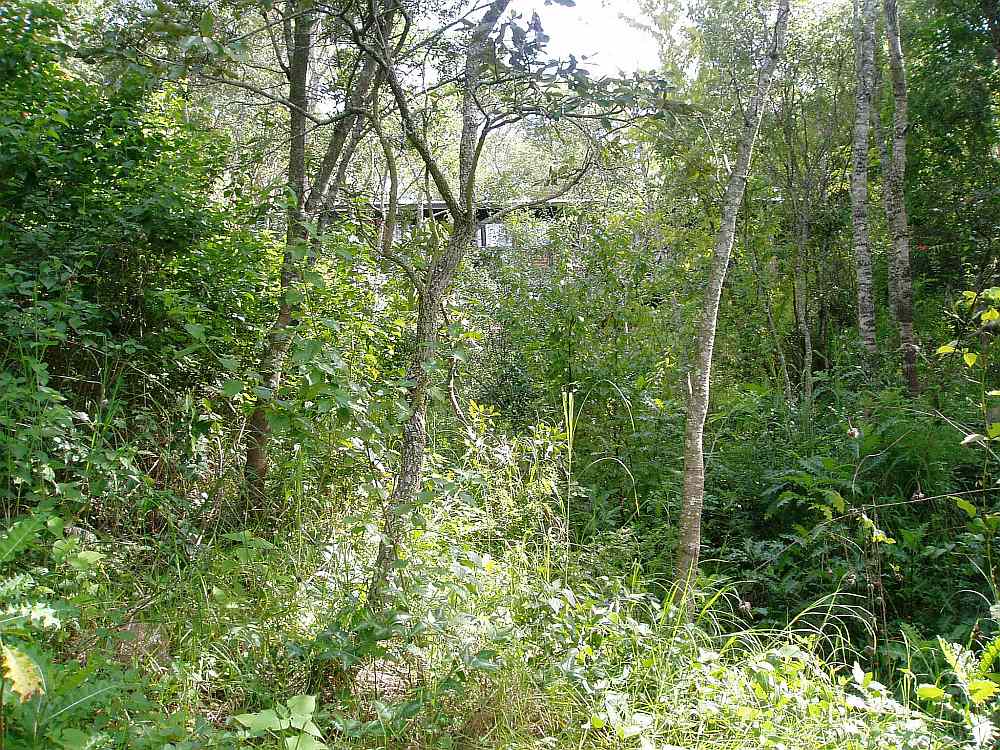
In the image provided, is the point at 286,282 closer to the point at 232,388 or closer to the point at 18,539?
the point at 232,388

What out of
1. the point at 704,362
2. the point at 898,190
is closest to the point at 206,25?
the point at 704,362

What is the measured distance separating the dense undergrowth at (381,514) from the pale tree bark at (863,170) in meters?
1.52

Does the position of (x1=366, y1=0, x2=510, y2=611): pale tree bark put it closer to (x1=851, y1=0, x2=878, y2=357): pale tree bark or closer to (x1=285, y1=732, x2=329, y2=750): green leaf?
(x1=285, y1=732, x2=329, y2=750): green leaf

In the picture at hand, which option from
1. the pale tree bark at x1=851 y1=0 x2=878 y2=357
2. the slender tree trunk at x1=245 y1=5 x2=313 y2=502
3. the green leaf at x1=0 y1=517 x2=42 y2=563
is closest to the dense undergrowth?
the green leaf at x1=0 y1=517 x2=42 y2=563

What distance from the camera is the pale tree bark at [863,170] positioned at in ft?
23.5

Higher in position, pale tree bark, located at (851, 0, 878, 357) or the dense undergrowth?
pale tree bark, located at (851, 0, 878, 357)

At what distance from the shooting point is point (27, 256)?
141 inches

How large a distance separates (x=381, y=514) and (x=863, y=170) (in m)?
6.38

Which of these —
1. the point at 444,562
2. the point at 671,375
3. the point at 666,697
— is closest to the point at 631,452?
the point at 671,375

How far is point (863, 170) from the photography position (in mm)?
7219

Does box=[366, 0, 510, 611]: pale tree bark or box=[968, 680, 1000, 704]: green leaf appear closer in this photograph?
box=[968, 680, 1000, 704]: green leaf

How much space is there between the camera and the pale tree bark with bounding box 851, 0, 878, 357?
7172 millimetres

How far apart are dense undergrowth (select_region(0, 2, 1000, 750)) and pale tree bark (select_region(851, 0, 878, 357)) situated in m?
1.52

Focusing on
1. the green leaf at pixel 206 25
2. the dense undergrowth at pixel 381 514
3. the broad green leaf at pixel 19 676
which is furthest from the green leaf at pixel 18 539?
the green leaf at pixel 206 25
